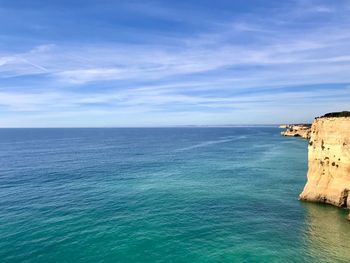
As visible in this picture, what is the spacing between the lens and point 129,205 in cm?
4784

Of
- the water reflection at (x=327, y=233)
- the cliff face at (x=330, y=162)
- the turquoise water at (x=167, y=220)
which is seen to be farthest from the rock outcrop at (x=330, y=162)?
the turquoise water at (x=167, y=220)

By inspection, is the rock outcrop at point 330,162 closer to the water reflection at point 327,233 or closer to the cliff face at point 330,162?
the cliff face at point 330,162

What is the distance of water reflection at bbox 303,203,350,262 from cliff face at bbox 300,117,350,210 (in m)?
1.69

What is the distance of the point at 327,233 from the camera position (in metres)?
36.3

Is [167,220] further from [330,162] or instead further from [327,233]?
[330,162]

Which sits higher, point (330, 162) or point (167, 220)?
point (330, 162)

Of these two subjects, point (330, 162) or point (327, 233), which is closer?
point (327, 233)

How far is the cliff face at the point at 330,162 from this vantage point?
43406 mm

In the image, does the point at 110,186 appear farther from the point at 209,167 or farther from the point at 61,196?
the point at 209,167

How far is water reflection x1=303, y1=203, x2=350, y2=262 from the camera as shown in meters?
31.1

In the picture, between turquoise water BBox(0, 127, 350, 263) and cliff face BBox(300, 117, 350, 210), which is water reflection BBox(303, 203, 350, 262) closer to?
turquoise water BBox(0, 127, 350, 263)

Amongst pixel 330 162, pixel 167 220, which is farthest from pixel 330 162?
pixel 167 220

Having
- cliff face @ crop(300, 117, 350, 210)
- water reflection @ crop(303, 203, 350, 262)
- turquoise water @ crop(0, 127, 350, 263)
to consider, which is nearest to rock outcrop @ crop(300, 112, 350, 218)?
cliff face @ crop(300, 117, 350, 210)

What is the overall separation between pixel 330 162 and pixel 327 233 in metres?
12.6
